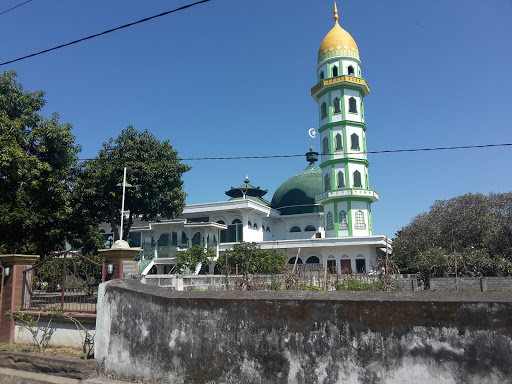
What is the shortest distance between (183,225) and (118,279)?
2576 cm

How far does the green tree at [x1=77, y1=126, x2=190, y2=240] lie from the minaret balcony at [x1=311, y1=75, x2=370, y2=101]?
15.4m

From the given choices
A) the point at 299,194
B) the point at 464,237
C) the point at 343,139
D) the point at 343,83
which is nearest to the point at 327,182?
the point at 343,139

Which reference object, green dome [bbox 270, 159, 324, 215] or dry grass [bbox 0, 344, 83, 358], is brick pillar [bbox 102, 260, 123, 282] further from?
green dome [bbox 270, 159, 324, 215]

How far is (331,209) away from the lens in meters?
33.1

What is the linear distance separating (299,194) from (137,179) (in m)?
21.1

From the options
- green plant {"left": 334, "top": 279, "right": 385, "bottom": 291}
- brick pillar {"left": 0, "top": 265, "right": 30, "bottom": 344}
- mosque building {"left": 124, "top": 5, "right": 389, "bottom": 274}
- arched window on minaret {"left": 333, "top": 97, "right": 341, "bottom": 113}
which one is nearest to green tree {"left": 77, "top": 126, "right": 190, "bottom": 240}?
mosque building {"left": 124, "top": 5, "right": 389, "bottom": 274}

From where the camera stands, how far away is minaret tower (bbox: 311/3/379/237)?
32156 millimetres

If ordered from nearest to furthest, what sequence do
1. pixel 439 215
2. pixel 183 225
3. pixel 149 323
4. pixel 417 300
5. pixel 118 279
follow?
pixel 417 300, pixel 149 323, pixel 118 279, pixel 439 215, pixel 183 225

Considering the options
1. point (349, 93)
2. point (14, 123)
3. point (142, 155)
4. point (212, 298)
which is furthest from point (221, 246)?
point (212, 298)

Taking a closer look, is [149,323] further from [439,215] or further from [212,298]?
[439,215]

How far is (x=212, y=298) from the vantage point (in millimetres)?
5844

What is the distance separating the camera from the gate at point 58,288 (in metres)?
8.38

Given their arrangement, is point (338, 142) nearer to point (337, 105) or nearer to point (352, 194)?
point (337, 105)

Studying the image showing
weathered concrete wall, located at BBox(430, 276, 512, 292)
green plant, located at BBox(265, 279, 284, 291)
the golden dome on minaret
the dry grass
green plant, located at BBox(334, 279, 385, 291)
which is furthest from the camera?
the golden dome on minaret
